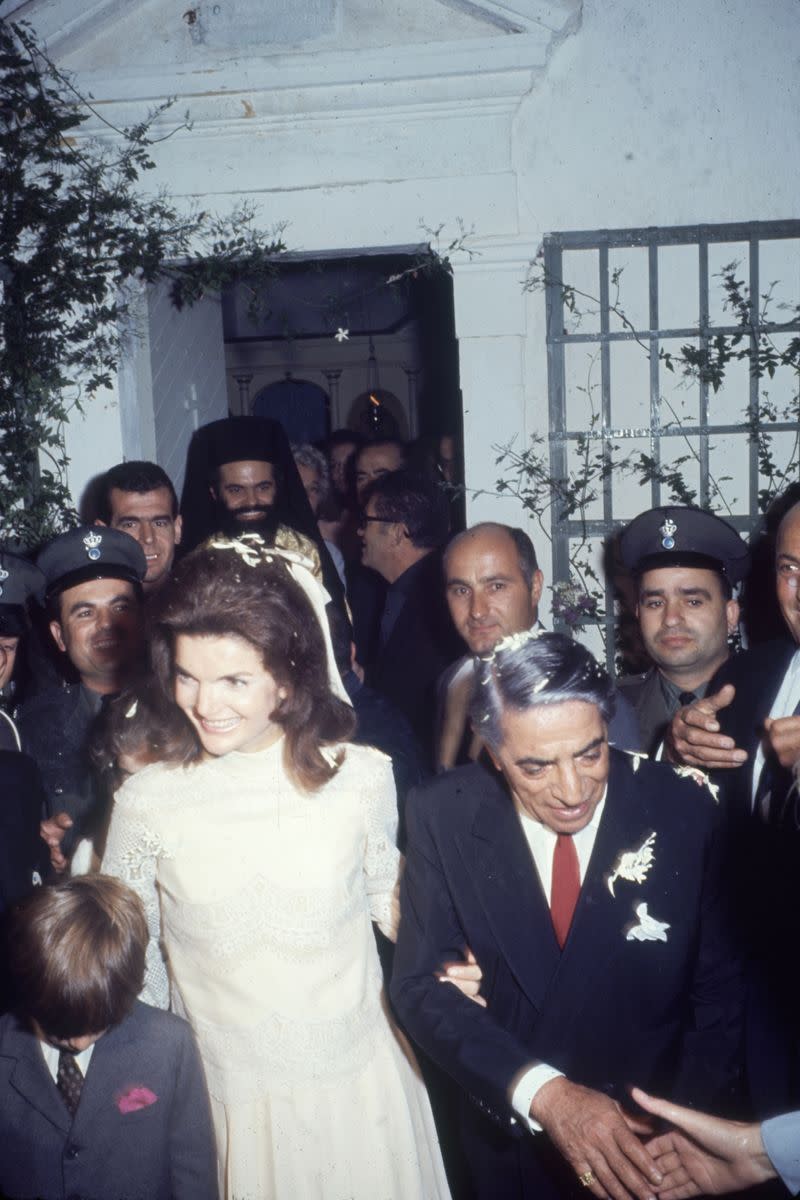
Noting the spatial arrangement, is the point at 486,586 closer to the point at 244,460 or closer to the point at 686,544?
the point at 686,544

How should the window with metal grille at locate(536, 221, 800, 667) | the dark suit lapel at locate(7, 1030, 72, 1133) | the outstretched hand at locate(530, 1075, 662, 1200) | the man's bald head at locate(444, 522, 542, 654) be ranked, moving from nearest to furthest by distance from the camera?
the outstretched hand at locate(530, 1075, 662, 1200) < the dark suit lapel at locate(7, 1030, 72, 1133) < the man's bald head at locate(444, 522, 542, 654) < the window with metal grille at locate(536, 221, 800, 667)

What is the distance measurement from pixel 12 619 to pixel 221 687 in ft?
5.31

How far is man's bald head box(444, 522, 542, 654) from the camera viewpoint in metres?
3.70

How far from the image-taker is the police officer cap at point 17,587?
11.6ft

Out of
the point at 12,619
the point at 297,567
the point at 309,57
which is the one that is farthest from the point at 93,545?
the point at 309,57

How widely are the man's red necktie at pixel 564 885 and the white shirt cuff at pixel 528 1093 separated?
28 cm

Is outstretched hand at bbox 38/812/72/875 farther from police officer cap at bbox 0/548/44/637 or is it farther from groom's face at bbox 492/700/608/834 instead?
groom's face at bbox 492/700/608/834

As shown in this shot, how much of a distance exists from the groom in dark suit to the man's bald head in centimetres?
142

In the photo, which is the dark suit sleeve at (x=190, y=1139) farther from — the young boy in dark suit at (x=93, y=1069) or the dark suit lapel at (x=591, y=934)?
the dark suit lapel at (x=591, y=934)

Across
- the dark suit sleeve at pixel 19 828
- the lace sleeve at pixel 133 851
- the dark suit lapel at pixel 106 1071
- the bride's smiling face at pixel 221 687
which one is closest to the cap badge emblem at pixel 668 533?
the bride's smiling face at pixel 221 687

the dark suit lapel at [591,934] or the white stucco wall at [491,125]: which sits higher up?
Result: the white stucco wall at [491,125]

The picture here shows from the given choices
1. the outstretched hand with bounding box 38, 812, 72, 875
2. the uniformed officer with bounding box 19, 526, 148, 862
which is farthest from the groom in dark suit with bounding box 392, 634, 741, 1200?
the uniformed officer with bounding box 19, 526, 148, 862

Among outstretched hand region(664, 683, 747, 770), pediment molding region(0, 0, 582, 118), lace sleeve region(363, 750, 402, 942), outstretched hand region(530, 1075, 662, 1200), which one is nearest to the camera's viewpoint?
outstretched hand region(530, 1075, 662, 1200)

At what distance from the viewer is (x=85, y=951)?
7.40 ft
